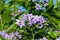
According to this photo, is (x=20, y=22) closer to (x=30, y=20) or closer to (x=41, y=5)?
(x=30, y=20)

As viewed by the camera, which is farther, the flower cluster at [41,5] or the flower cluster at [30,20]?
the flower cluster at [41,5]

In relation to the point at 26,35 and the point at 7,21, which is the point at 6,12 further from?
the point at 26,35

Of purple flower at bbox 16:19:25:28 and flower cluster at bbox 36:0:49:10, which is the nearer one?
purple flower at bbox 16:19:25:28

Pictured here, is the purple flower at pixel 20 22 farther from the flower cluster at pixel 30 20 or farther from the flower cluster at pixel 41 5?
the flower cluster at pixel 41 5

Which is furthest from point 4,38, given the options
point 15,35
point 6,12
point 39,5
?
point 39,5

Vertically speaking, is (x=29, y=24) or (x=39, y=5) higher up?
(x=39, y=5)

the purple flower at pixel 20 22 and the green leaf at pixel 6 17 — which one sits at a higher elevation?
the green leaf at pixel 6 17

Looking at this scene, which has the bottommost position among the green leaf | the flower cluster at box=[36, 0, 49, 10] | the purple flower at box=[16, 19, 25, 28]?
the purple flower at box=[16, 19, 25, 28]

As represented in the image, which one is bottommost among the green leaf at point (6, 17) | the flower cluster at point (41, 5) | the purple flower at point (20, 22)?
the purple flower at point (20, 22)

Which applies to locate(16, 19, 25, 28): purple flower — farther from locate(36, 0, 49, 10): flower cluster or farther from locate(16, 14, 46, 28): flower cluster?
locate(36, 0, 49, 10): flower cluster

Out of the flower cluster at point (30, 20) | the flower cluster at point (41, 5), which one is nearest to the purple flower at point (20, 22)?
the flower cluster at point (30, 20)

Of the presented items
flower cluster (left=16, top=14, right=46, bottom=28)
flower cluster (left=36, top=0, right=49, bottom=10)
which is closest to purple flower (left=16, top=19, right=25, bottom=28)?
flower cluster (left=16, top=14, right=46, bottom=28)
